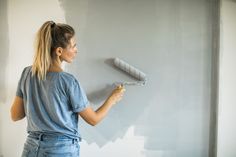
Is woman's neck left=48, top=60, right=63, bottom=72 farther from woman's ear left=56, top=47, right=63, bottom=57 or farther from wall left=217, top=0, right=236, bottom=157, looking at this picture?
wall left=217, top=0, right=236, bottom=157

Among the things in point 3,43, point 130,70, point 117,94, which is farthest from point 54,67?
point 3,43

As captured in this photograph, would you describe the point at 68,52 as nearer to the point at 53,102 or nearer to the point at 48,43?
the point at 48,43

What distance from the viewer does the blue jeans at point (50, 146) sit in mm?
1587

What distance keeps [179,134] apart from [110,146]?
0.45 meters

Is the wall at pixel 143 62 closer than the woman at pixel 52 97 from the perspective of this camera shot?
No

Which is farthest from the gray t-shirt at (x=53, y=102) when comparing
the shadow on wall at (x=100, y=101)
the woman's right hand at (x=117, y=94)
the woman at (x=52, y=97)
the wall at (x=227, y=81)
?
the wall at (x=227, y=81)

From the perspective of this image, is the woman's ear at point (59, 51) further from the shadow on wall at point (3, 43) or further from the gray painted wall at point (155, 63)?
the shadow on wall at point (3, 43)

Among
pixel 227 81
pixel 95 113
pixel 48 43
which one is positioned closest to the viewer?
A: pixel 48 43

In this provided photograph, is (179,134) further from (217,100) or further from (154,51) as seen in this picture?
(154,51)

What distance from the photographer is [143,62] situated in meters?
2.08

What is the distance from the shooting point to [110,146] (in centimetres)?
214

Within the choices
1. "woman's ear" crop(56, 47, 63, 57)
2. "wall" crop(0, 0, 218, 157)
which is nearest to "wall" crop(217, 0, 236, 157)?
"wall" crop(0, 0, 218, 157)

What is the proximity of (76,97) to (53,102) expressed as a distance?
0.36ft

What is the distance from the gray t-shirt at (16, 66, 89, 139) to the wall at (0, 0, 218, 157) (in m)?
0.51
